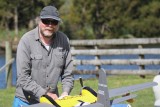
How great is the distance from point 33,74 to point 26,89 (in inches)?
7.1

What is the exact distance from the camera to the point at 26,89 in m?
5.01

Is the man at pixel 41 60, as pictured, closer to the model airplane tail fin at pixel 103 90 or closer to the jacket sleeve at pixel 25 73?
the jacket sleeve at pixel 25 73

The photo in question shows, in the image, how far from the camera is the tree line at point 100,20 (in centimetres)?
5006

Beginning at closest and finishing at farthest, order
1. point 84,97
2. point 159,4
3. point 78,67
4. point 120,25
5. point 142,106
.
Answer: point 84,97
point 142,106
point 78,67
point 120,25
point 159,4

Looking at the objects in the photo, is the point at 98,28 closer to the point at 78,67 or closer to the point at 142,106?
the point at 78,67

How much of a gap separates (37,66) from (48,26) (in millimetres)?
419

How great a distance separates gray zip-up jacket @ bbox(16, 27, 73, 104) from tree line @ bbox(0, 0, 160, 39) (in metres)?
43.1

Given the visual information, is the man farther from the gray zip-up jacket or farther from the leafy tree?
the leafy tree

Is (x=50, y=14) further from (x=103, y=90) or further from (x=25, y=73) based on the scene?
(x=103, y=90)

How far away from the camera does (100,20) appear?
170ft

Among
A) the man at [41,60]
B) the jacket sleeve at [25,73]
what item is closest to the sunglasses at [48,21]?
the man at [41,60]

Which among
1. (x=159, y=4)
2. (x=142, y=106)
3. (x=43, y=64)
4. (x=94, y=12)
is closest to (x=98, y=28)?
(x=94, y=12)

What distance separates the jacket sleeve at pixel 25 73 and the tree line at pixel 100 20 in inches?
1702

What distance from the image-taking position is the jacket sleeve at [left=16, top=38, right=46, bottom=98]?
4980 millimetres
